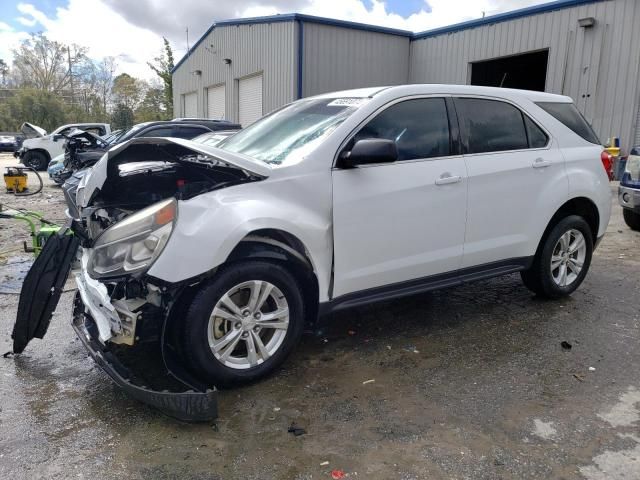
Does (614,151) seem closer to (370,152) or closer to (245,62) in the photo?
(370,152)

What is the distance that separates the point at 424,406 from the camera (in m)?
3.11

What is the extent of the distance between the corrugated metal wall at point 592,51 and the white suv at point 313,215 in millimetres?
10305

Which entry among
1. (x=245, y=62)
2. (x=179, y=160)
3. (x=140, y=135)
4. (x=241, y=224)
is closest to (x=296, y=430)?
(x=241, y=224)

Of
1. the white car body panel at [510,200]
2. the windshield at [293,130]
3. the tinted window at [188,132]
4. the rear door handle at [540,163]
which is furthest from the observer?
the tinted window at [188,132]

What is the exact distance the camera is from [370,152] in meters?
3.33

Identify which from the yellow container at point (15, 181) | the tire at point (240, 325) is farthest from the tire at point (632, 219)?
the yellow container at point (15, 181)

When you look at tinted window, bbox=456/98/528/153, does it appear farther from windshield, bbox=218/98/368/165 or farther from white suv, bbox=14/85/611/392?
windshield, bbox=218/98/368/165

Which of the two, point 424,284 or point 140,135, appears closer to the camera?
point 424,284

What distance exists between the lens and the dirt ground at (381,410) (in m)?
2.56

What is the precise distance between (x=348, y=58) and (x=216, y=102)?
8343 millimetres

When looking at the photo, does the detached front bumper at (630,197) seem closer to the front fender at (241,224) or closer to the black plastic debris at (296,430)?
the front fender at (241,224)

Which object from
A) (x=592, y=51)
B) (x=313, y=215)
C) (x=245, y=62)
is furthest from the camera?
(x=245, y=62)

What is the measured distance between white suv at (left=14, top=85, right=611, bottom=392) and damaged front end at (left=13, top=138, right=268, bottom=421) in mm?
13

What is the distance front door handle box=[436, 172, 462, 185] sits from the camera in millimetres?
3827
